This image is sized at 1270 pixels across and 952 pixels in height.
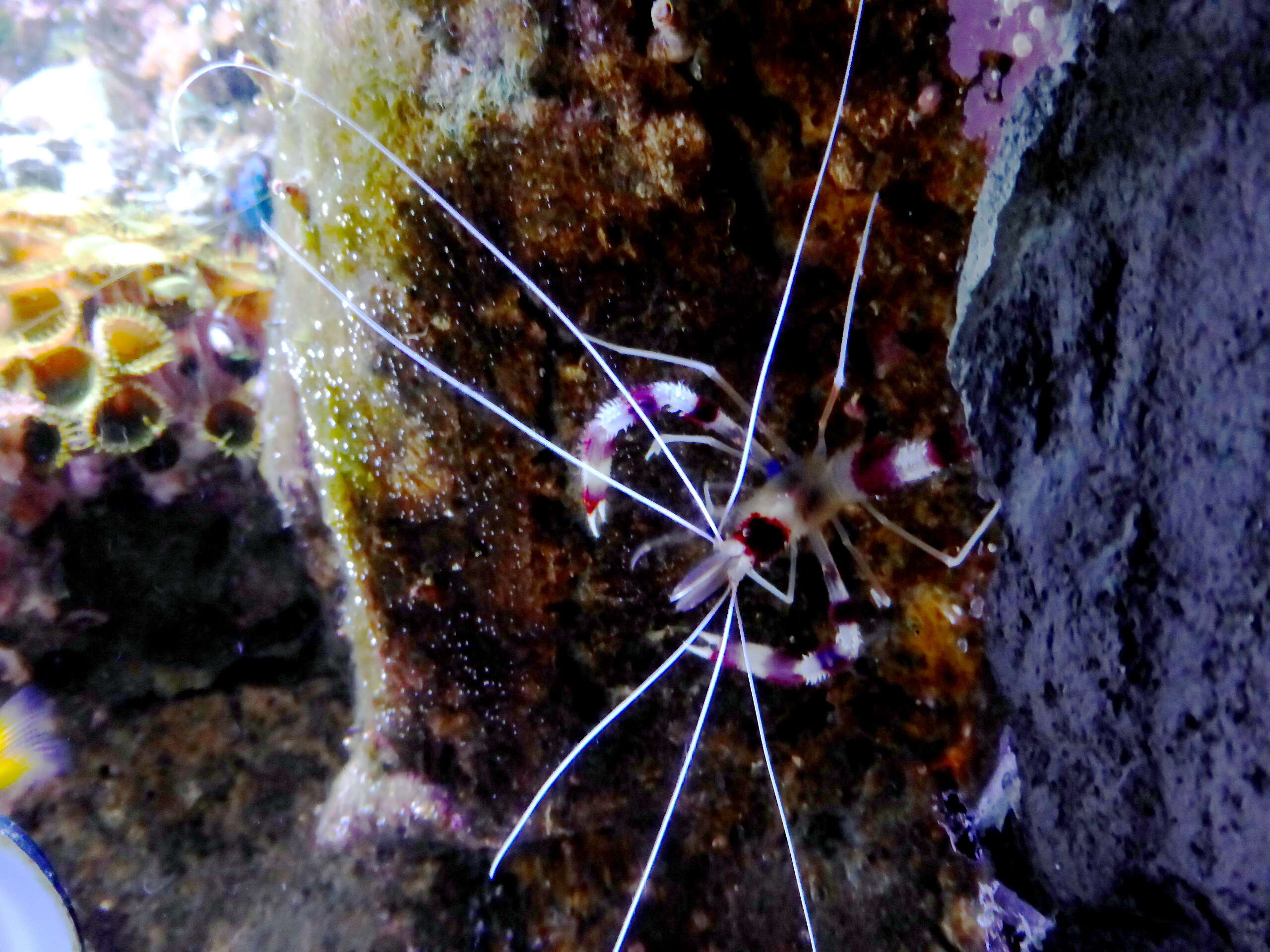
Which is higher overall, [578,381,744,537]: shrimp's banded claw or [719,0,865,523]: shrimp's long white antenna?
[719,0,865,523]: shrimp's long white antenna

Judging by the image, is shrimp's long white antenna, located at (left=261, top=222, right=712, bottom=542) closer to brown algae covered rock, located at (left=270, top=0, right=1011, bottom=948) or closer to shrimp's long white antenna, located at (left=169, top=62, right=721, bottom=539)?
brown algae covered rock, located at (left=270, top=0, right=1011, bottom=948)

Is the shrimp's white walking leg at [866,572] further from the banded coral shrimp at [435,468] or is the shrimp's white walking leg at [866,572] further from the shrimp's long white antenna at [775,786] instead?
the shrimp's long white antenna at [775,786]

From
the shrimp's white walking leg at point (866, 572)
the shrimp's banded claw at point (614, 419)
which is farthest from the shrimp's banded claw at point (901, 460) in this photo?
the shrimp's banded claw at point (614, 419)

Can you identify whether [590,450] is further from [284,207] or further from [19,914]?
[19,914]

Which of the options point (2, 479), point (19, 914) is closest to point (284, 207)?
point (2, 479)

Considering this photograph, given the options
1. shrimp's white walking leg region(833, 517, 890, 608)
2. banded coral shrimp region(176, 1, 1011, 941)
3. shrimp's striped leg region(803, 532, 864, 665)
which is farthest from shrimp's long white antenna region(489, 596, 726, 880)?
shrimp's white walking leg region(833, 517, 890, 608)
